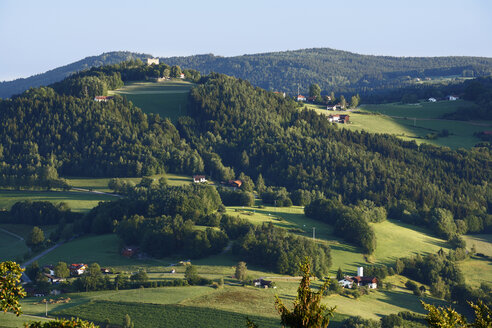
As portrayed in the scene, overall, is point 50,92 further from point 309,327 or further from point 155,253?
point 309,327

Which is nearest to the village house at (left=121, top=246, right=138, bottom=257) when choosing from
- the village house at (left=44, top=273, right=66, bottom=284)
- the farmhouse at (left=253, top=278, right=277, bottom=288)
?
the village house at (left=44, top=273, right=66, bottom=284)

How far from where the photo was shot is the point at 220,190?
129 meters

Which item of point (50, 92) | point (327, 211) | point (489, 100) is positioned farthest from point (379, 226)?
point (50, 92)

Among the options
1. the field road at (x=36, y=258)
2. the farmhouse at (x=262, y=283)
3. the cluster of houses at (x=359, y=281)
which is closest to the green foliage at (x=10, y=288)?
the farmhouse at (x=262, y=283)

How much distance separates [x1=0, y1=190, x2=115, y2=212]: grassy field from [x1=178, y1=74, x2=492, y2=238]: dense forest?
3718cm

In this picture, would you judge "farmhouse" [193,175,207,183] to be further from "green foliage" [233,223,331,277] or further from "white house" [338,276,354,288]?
"white house" [338,276,354,288]

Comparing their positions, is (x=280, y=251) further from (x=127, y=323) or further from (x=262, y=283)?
(x=127, y=323)

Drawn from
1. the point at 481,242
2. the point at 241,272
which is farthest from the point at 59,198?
the point at 481,242

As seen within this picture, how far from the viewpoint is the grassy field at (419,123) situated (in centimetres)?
16712

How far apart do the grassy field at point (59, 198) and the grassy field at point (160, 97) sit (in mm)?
53298

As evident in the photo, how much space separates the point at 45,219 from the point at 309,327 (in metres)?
102

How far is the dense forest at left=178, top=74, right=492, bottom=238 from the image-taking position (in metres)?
139

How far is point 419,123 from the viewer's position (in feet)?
584

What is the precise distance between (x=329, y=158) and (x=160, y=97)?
5606 centimetres
